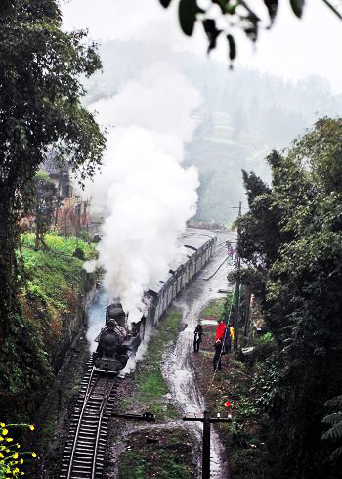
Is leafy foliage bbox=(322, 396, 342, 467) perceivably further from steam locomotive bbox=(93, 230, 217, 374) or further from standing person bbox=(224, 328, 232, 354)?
standing person bbox=(224, 328, 232, 354)

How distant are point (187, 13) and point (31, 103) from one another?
11030 mm

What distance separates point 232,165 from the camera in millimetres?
100812

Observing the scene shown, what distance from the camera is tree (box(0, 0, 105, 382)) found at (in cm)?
1159

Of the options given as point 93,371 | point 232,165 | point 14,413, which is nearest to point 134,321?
point 93,371

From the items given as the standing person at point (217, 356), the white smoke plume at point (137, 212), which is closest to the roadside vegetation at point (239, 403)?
the standing person at point (217, 356)

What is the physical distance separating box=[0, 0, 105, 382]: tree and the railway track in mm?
3136

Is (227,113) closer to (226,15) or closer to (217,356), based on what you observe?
(217,356)

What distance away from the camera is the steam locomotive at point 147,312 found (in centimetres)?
1811

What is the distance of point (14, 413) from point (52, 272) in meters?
10.9

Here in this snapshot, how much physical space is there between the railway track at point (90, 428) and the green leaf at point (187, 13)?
36.3 feet

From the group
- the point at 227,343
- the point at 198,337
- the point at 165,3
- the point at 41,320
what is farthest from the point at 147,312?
the point at 165,3

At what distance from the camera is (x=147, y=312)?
74.0ft

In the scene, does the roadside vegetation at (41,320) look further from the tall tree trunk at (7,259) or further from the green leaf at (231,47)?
the green leaf at (231,47)

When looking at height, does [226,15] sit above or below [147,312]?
below
